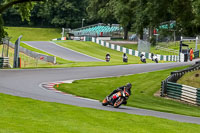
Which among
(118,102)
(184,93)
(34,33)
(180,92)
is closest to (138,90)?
(180,92)

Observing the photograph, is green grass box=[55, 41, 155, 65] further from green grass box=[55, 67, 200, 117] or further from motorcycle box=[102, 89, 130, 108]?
motorcycle box=[102, 89, 130, 108]

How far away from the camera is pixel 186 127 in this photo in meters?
13.2

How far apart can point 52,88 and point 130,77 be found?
7843 mm

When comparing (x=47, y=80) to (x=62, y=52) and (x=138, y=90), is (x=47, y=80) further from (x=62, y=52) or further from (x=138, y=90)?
(x=62, y=52)

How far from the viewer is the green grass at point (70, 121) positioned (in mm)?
10802

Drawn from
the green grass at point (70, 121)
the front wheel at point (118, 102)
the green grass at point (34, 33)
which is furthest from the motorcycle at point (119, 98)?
the green grass at point (34, 33)

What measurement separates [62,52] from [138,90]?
1419 inches

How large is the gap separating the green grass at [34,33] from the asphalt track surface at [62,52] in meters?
25.7

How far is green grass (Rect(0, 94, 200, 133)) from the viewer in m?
10.8

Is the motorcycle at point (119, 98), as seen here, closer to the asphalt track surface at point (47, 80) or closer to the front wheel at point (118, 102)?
the front wheel at point (118, 102)

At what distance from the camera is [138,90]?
82.9 feet

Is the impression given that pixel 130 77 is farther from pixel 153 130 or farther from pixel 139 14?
pixel 153 130

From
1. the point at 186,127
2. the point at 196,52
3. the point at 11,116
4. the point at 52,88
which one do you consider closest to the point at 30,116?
the point at 11,116

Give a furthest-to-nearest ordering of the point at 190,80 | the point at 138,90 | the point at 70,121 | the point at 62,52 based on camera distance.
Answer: the point at 62,52 → the point at 190,80 → the point at 138,90 → the point at 70,121
